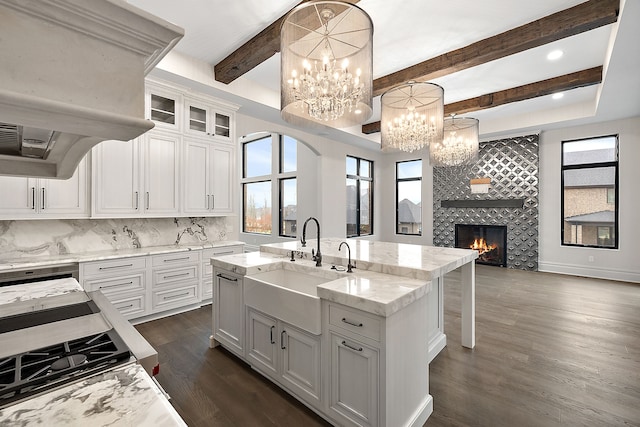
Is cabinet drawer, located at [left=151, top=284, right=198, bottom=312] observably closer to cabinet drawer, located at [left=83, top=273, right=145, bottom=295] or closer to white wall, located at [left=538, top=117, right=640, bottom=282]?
cabinet drawer, located at [left=83, top=273, right=145, bottom=295]

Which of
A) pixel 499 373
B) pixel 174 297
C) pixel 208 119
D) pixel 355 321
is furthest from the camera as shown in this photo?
pixel 208 119

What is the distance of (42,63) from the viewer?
0.44 meters

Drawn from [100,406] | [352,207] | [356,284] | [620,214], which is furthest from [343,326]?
[620,214]

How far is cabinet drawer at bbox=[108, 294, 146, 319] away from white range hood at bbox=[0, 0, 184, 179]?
3.54 metres

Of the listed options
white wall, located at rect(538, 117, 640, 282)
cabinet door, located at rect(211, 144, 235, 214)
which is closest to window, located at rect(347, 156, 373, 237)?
cabinet door, located at rect(211, 144, 235, 214)

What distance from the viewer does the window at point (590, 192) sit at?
573 cm

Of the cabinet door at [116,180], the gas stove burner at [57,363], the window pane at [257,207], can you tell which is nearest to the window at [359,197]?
the window pane at [257,207]

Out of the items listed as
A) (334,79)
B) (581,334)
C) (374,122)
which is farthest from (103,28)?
(374,122)

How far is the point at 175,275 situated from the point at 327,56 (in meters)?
3.17

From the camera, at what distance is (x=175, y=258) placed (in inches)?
152

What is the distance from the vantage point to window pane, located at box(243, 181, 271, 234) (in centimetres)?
846

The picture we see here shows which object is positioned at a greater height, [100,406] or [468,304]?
[100,406]

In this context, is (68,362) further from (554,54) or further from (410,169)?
(410,169)

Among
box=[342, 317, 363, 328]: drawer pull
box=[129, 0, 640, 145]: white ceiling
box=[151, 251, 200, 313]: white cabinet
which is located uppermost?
box=[129, 0, 640, 145]: white ceiling
